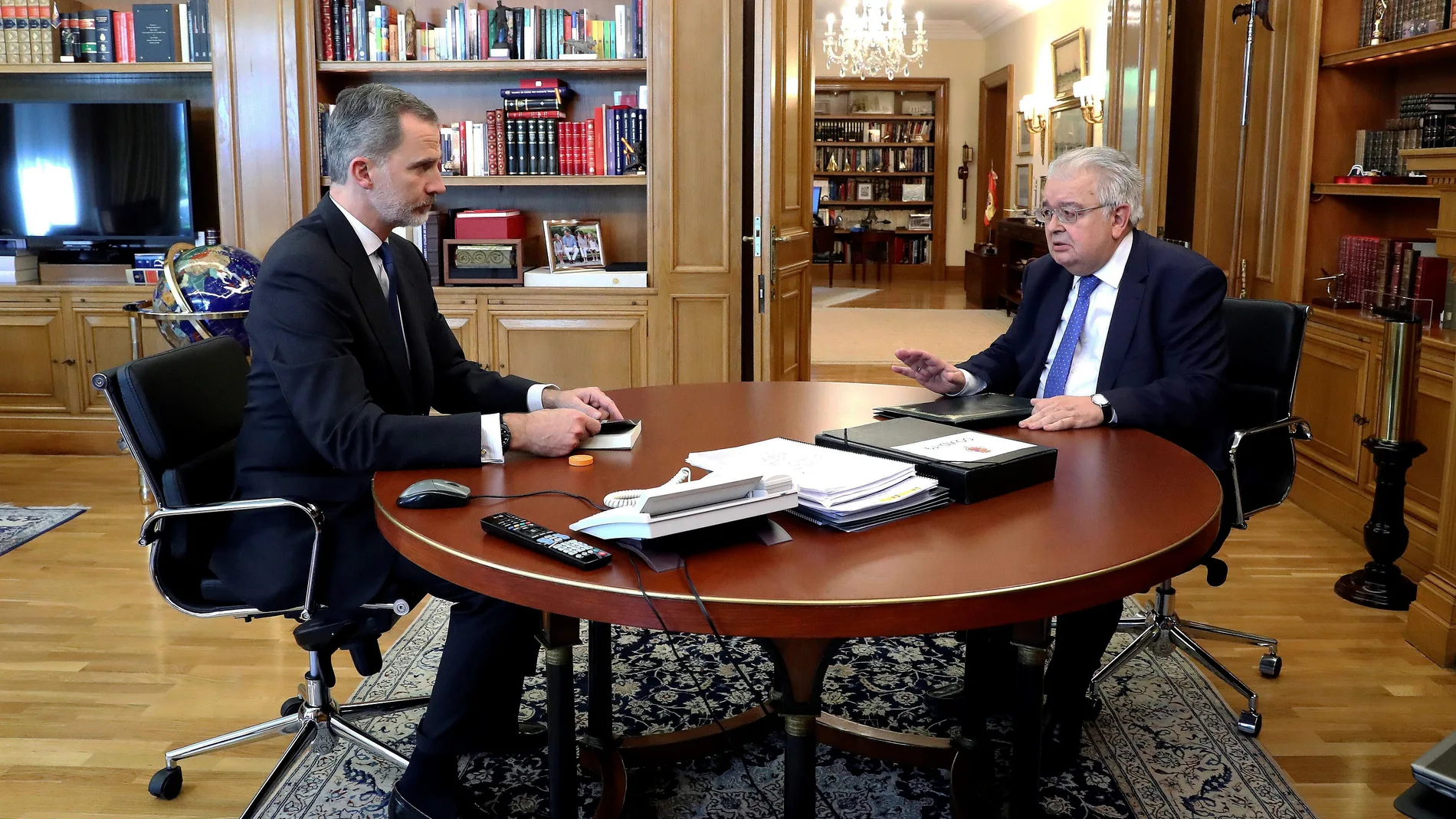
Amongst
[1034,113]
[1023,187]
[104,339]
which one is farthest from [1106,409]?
[1023,187]

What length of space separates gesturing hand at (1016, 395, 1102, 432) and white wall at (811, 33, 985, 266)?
11.9 m

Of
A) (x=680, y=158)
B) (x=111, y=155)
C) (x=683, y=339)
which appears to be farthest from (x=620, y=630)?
(x=111, y=155)

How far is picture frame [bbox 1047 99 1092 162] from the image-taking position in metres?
9.80

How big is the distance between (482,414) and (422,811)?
721 millimetres

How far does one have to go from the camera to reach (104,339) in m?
5.23

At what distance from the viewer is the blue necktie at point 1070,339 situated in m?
2.66

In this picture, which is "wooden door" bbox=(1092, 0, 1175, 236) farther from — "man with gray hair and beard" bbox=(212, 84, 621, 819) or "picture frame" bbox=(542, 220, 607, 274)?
"man with gray hair and beard" bbox=(212, 84, 621, 819)

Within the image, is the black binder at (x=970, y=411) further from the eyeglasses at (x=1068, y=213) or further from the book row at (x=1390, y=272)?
the book row at (x=1390, y=272)

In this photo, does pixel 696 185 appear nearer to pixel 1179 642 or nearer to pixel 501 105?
pixel 501 105

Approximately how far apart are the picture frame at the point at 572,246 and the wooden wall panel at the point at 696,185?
30cm

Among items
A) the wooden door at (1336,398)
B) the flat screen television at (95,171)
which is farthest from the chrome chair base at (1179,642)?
the flat screen television at (95,171)

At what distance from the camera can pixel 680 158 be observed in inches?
190

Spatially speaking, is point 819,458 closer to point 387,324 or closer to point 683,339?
point 387,324

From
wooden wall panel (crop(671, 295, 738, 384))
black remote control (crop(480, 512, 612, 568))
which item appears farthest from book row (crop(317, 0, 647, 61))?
black remote control (crop(480, 512, 612, 568))
